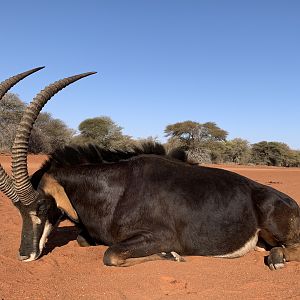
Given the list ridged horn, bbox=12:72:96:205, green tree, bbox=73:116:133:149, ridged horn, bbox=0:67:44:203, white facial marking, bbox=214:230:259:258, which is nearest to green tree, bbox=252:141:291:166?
green tree, bbox=73:116:133:149

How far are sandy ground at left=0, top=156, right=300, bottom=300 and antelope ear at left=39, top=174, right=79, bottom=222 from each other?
1.94 ft

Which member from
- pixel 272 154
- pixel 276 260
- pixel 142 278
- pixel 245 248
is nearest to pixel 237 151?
pixel 272 154

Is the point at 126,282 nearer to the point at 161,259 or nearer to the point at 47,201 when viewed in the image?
the point at 161,259

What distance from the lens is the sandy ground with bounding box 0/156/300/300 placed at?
4441 mm

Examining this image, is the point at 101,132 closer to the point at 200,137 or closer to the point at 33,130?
the point at 33,130

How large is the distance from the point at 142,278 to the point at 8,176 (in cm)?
220

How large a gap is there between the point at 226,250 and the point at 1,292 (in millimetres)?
3033

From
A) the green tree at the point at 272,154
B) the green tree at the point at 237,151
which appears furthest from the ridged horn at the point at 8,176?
the green tree at the point at 272,154

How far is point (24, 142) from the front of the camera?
5.43m

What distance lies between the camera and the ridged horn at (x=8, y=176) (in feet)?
18.1

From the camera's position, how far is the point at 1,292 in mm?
4406

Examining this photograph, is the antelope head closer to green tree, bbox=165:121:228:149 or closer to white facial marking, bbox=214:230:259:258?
white facial marking, bbox=214:230:259:258

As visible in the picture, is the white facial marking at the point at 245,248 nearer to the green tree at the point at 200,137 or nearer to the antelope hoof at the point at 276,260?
the antelope hoof at the point at 276,260

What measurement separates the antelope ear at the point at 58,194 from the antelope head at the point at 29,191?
0.03m
